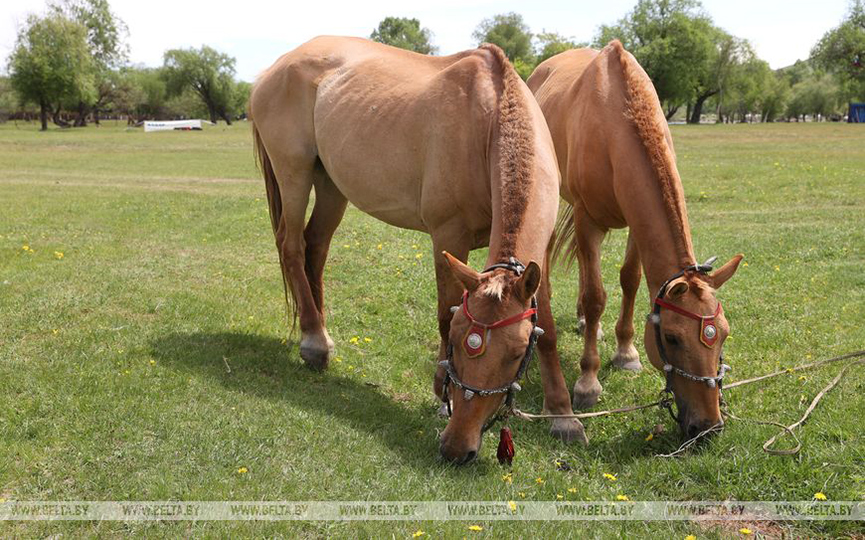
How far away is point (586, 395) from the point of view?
200 inches

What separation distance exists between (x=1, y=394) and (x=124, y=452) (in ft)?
4.51

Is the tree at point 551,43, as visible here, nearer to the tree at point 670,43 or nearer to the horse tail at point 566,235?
the tree at point 670,43

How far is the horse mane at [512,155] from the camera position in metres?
3.82

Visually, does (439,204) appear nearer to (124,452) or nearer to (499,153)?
(499,153)

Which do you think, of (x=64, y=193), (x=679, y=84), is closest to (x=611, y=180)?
(x=64, y=193)

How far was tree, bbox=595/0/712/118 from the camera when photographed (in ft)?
242

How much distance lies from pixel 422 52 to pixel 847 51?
161 ft

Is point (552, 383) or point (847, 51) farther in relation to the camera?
point (847, 51)

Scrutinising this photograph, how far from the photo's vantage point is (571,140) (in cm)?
548

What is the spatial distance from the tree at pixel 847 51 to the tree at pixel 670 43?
41.2 feet

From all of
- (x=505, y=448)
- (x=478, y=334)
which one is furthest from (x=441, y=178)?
(x=505, y=448)

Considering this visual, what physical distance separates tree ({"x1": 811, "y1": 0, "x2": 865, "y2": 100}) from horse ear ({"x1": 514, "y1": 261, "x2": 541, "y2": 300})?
3346 inches

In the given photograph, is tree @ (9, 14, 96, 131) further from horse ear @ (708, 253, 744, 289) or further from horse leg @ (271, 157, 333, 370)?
horse ear @ (708, 253, 744, 289)

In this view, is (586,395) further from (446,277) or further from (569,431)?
(446,277)
